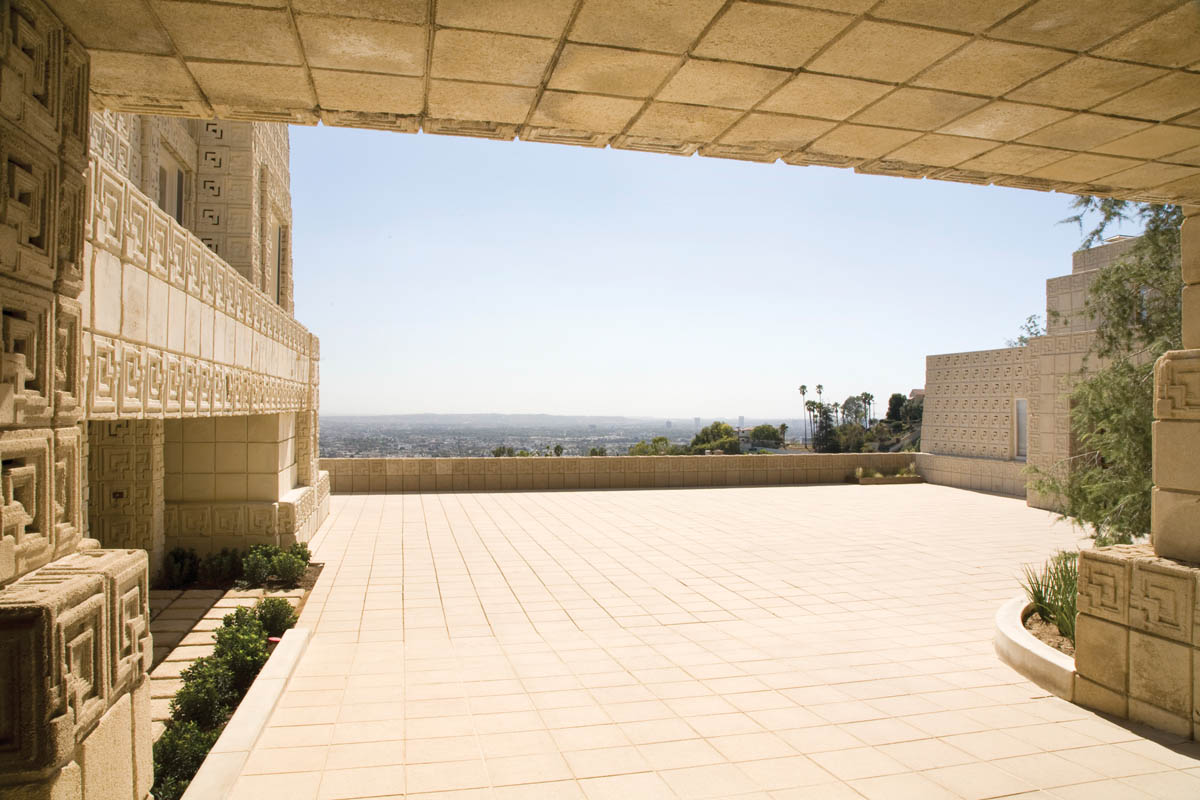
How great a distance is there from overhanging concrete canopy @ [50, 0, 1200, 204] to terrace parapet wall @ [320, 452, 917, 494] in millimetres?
14254

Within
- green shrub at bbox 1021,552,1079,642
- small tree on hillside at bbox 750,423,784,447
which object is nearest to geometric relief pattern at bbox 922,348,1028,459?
green shrub at bbox 1021,552,1079,642

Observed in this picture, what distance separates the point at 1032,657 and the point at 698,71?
15.9ft

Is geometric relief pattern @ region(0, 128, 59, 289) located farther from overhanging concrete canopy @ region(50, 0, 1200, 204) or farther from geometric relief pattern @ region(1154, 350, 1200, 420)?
geometric relief pattern @ region(1154, 350, 1200, 420)

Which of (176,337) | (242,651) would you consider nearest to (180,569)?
(242,651)

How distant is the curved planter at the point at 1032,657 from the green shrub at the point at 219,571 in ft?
26.1

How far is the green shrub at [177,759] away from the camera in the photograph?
3930mm

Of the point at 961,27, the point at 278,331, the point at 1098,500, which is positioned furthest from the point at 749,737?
the point at 1098,500

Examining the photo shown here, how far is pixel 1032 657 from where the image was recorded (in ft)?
16.9

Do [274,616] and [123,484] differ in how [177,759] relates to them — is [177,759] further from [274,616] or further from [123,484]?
[123,484]

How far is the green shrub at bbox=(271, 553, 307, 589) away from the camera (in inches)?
314

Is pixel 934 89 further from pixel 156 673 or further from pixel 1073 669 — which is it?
pixel 156 673

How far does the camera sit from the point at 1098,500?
31.3ft

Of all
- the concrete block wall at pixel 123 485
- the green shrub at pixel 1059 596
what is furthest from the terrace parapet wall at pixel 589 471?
the green shrub at pixel 1059 596

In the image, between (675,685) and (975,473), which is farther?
(975,473)
